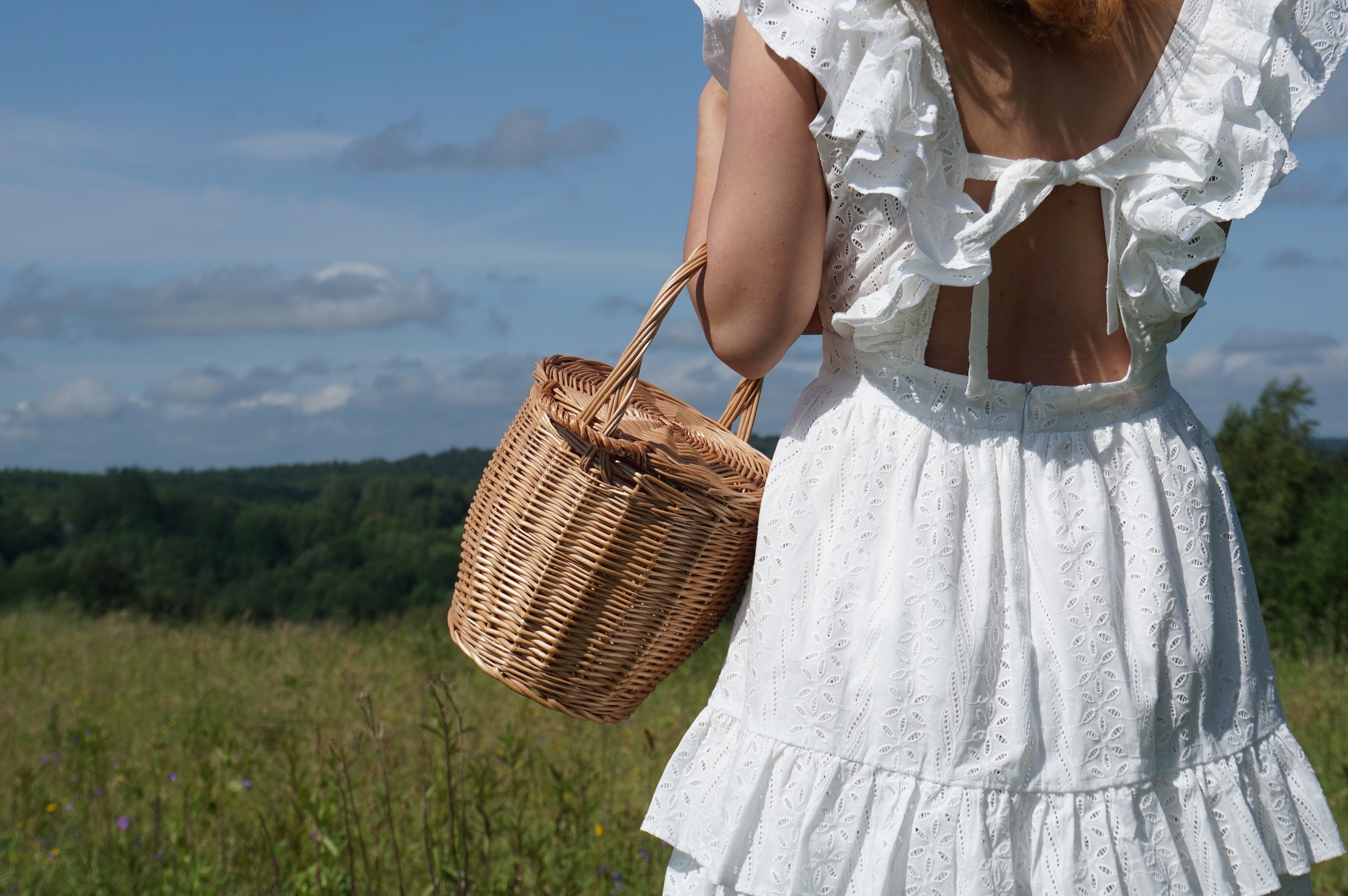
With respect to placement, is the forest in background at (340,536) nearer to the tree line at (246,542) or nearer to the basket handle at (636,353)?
the tree line at (246,542)

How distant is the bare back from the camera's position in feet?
4.06

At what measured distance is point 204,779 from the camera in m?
2.69

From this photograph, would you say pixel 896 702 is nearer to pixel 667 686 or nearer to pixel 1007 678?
pixel 1007 678

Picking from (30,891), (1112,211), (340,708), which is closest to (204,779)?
(30,891)

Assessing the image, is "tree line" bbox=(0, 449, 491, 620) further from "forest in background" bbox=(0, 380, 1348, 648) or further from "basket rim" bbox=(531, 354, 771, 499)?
"basket rim" bbox=(531, 354, 771, 499)

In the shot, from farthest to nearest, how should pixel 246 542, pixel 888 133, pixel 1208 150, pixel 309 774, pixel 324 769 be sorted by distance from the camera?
1. pixel 246 542
2. pixel 309 774
3. pixel 324 769
4. pixel 1208 150
5. pixel 888 133

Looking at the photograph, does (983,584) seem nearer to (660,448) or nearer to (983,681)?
(983,681)

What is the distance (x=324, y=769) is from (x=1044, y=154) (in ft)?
9.03

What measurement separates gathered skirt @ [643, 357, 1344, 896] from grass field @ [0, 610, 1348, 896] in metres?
0.79

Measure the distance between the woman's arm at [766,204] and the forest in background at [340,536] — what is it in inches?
317

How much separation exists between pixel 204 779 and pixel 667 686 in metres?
2.98

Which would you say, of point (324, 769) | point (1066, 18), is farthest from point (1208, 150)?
point (324, 769)

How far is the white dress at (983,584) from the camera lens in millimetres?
1180

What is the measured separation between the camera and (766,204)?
1196mm
